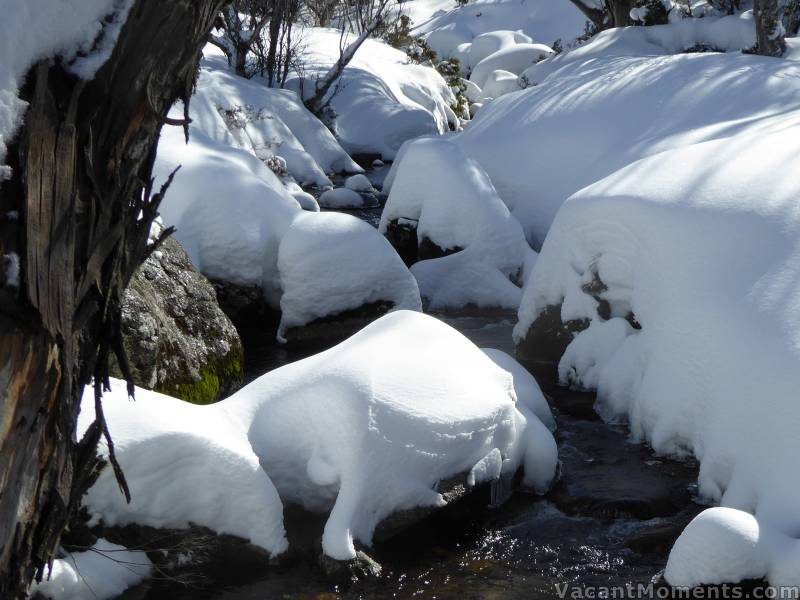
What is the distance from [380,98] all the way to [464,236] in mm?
11046

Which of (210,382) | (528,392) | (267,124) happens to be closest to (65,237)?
(528,392)

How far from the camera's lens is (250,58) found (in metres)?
19.6

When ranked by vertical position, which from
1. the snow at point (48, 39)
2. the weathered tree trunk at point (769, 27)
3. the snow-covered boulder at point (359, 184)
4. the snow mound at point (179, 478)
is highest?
the snow at point (48, 39)

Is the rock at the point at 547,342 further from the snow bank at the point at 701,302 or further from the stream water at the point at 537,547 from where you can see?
the stream water at the point at 537,547

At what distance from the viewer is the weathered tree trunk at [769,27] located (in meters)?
13.0

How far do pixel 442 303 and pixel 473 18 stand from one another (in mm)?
30951

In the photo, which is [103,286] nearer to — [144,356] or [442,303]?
[144,356]

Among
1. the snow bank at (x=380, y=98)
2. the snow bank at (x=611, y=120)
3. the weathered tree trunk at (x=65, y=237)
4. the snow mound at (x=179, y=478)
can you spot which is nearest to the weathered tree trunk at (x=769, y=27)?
the snow bank at (x=611, y=120)

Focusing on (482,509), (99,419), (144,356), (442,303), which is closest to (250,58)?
(442,303)

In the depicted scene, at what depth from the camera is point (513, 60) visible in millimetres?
27609

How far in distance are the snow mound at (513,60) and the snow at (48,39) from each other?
26836 mm

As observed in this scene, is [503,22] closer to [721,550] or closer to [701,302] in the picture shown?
[701,302]

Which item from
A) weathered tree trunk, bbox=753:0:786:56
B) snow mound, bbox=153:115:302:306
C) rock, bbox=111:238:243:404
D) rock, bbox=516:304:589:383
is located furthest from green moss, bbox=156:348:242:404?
weathered tree trunk, bbox=753:0:786:56

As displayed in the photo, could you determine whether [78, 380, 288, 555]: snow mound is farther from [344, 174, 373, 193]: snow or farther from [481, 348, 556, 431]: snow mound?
[344, 174, 373, 193]: snow
